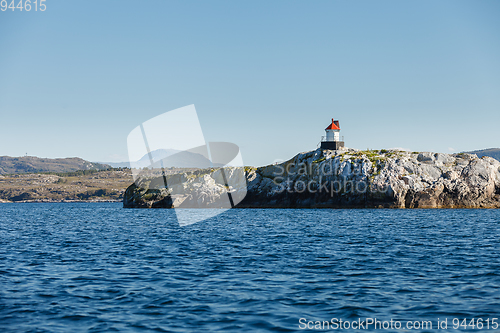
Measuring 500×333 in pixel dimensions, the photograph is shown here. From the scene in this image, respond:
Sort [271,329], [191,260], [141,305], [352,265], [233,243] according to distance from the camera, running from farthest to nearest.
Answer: [233,243]
[191,260]
[352,265]
[141,305]
[271,329]

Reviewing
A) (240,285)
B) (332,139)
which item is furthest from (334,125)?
(240,285)

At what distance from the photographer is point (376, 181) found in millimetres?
96938

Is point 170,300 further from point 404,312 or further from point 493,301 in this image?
point 493,301

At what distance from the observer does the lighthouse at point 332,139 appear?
108562 mm

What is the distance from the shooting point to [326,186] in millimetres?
102188

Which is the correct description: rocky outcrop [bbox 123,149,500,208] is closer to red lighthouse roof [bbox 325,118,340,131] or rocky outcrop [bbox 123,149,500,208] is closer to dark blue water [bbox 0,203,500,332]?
red lighthouse roof [bbox 325,118,340,131]

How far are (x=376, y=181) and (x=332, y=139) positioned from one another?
59.0ft

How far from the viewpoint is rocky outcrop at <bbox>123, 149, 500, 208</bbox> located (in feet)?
315

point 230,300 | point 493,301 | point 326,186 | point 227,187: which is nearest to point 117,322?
point 230,300

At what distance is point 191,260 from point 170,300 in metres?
9.37

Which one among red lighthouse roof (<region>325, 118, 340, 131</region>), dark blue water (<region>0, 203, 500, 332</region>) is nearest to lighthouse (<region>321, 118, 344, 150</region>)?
red lighthouse roof (<region>325, 118, 340, 131</region>)

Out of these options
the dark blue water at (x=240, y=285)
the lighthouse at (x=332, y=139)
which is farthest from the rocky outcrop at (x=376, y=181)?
the dark blue water at (x=240, y=285)

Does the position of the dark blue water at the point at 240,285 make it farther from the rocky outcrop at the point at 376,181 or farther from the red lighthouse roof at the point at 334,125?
the red lighthouse roof at the point at 334,125

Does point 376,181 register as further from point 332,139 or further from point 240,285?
point 240,285
